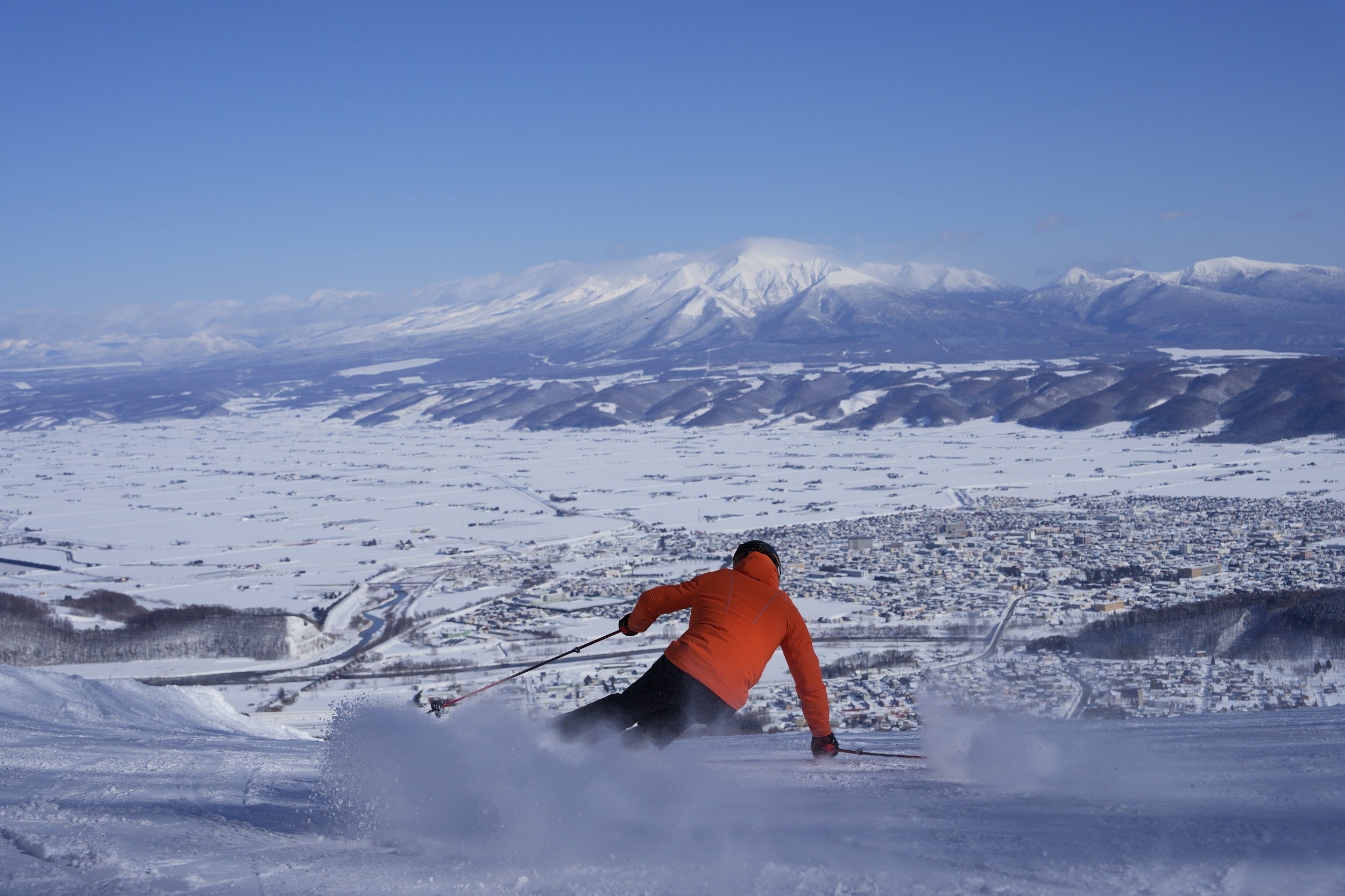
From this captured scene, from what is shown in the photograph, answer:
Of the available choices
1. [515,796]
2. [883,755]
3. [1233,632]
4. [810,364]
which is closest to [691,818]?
[515,796]

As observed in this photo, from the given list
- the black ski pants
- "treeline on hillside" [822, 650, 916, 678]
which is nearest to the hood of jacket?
the black ski pants

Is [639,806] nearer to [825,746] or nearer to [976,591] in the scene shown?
[825,746]

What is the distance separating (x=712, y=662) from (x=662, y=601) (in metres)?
0.30

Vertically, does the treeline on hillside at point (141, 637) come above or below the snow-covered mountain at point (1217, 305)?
below

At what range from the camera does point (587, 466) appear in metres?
47.6

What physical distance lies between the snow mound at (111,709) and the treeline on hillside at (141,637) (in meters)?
9.30

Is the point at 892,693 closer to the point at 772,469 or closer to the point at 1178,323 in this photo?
the point at 772,469

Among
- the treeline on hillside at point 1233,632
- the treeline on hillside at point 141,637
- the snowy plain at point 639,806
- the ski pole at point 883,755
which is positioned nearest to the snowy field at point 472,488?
the treeline on hillside at point 141,637

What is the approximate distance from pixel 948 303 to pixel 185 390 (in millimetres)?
96205

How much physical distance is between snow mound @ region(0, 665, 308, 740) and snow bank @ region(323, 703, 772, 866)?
3064 millimetres

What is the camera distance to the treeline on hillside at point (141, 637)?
16.3m

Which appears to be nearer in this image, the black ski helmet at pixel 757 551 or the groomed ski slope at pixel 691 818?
the groomed ski slope at pixel 691 818

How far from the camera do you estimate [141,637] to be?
677 inches

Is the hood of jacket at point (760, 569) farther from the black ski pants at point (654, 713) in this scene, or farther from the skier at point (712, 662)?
the black ski pants at point (654, 713)
